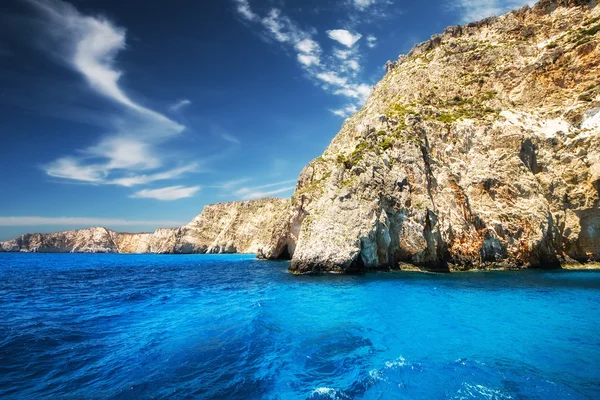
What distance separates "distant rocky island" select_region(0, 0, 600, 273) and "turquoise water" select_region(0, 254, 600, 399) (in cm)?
1434

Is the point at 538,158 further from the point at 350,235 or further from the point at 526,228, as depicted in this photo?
the point at 350,235

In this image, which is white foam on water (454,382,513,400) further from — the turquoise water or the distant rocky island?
the distant rocky island

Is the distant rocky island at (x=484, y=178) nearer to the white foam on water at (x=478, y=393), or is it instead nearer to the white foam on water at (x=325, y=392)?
the white foam on water at (x=478, y=393)

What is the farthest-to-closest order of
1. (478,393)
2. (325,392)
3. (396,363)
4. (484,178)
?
(484,178) → (396,363) → (325,392) → (478,393)

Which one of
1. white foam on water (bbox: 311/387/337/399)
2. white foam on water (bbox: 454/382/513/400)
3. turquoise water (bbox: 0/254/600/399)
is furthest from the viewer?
turquoise water (bbox: 0/254/600/399)

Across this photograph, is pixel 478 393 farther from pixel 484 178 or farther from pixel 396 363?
pixel 484 178

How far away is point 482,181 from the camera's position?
4266 cm

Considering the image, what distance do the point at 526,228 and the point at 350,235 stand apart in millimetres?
24003

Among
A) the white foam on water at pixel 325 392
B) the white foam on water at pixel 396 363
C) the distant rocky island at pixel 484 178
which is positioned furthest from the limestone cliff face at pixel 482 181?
the white foam on water at pixel 325 392

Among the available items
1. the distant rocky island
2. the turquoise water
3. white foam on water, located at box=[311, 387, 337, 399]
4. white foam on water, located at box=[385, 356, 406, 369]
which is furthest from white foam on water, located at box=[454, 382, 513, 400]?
the distant rocky island

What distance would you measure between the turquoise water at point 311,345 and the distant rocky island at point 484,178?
14338 mm

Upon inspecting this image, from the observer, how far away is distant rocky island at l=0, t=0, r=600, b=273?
39.7 m

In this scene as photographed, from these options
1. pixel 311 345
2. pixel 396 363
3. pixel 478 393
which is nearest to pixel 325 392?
pixel 396 363

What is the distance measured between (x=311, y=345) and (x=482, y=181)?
3947cm
